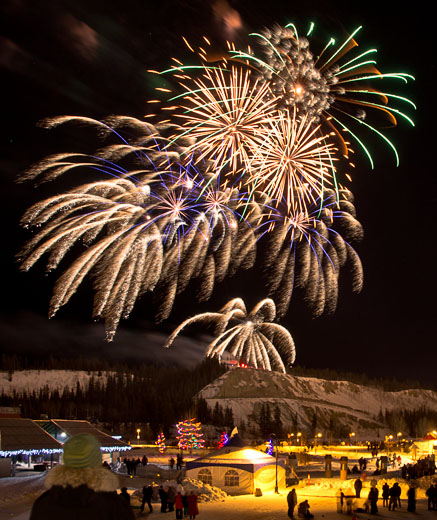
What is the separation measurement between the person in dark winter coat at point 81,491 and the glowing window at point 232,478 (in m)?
33.2

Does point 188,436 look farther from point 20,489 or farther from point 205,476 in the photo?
point 20,489

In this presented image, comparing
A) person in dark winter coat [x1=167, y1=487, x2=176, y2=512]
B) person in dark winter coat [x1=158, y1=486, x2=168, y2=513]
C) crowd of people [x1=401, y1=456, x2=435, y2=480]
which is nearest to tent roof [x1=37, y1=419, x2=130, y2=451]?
person in dark winter coat [x1=167, y1=487, x2=176, y2=512]

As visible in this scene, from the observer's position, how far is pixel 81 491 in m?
3.62

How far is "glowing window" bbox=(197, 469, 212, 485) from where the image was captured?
1391 inches

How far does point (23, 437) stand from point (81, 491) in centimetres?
3726

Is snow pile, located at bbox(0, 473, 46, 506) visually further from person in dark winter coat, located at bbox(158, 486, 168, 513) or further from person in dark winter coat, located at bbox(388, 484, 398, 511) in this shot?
person in dark winter coat, located at bbox(388, 484, 398, 511)

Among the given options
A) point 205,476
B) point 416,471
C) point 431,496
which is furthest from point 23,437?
point 416,471

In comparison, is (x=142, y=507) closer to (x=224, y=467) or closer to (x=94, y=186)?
(x=224, y=467)

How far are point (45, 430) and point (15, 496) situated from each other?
48.9 feet

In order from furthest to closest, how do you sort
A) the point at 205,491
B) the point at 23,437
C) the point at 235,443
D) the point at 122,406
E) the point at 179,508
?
the point at 122,406 < the point at 23,437 < the point at 235,443 < the point at 205,491 < the point at 179,508

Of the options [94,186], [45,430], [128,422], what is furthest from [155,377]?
[94,186]

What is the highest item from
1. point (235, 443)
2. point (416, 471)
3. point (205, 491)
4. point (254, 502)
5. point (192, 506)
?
point (235, 443)

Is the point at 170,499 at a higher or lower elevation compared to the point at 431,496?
lower

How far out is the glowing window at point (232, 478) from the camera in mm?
34838
